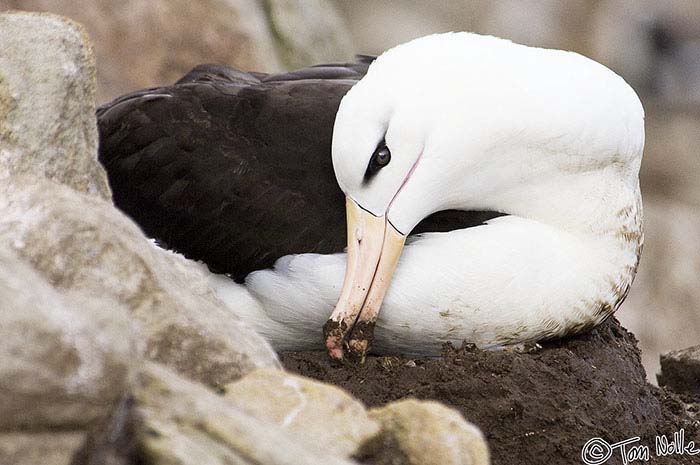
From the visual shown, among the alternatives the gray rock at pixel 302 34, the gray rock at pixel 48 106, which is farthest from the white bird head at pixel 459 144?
the gray rock at pixel 302 34

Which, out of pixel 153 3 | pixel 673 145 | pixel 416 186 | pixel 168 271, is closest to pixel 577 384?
pixel 416 186

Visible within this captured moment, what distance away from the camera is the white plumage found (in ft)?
13.1

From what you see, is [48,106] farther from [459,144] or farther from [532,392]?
[532,392]

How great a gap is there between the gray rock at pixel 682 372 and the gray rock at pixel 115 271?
257 cm

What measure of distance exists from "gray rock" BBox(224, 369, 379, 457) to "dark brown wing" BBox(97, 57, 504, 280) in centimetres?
166

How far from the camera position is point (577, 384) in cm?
397

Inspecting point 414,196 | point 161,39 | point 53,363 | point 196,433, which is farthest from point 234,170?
point 161,39

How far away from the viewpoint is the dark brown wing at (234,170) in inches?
166

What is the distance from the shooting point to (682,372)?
4.89 meters

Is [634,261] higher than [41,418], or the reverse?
[41,418]

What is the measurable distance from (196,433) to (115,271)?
0.62m

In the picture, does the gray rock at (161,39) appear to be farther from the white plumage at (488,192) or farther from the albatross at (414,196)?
the white plumage at (488,192)

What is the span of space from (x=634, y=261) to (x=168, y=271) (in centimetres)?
193

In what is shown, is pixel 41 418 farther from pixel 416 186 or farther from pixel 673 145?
pixel 673 145
